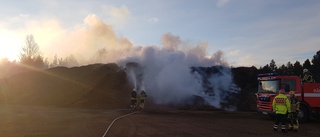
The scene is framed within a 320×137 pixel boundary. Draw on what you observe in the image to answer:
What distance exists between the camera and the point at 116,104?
3481 cm

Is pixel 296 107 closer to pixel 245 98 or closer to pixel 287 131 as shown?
pixel 287 131

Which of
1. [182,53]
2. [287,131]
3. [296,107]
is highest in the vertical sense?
[182,53]

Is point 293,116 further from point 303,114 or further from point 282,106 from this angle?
point 303,114

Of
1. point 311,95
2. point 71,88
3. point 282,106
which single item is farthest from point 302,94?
point 71,88

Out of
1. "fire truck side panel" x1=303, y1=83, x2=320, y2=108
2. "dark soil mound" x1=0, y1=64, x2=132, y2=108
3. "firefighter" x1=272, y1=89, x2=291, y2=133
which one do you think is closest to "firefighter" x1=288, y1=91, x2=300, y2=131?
"firefighter" x1=272, y1=89, x2=291, y2=133

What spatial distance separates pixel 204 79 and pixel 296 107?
24359 millimetres

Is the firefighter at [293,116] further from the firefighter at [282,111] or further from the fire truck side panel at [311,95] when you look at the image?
the fire truck side panel at [311,95]

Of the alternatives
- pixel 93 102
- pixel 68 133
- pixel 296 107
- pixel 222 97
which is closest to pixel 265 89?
pixel 296 107

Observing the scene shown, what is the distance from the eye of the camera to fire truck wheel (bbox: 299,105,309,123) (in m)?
20.4

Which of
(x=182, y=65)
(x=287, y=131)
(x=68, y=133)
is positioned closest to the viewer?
(x=68, y=133)

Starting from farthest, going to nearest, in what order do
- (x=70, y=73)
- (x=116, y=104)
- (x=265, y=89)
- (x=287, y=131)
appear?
(x=70, y=73), (x=116, y=104), (x=265, y=89), (x=287, y=131)

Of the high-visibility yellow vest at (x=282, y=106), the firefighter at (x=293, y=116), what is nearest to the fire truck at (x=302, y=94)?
the firefighter at (x=293, y=116)

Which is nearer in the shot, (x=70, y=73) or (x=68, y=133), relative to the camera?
(x=68, y=133)

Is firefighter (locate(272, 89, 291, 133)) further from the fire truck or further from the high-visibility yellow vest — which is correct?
the fire truck
